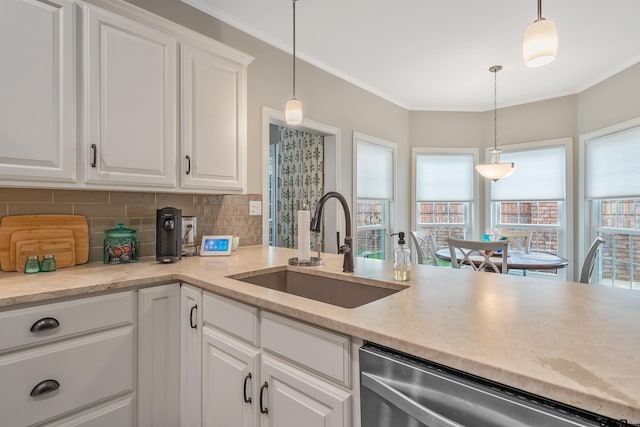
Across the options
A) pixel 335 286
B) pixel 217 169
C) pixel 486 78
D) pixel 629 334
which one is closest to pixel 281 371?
pixel 335 286

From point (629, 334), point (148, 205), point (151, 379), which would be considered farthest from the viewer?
point (148, 205)

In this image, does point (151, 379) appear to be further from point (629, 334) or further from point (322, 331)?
point (629, 334)

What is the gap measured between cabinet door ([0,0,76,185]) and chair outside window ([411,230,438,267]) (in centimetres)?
309

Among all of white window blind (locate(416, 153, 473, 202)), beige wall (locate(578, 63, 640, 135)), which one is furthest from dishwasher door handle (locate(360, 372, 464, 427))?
white window blind (locate(416, 153, 473, 202))

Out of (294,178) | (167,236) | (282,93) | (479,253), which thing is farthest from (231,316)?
(294,178)

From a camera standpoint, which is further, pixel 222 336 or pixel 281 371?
pixel 222 336

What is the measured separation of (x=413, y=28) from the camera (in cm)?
266

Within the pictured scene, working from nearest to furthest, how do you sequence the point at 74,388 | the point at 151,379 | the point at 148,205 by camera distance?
1. the point at 74,388
2. the point at 151,379
3. the point at 148,205

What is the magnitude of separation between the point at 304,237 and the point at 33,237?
1.32 metres

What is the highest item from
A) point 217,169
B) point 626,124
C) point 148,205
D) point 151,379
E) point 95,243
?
point 626,124

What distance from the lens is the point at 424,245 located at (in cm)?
401

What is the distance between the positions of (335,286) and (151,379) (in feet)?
3.08

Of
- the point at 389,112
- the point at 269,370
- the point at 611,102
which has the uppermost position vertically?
the point at 389,112

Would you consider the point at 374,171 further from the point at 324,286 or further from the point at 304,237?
the point at 324,286
